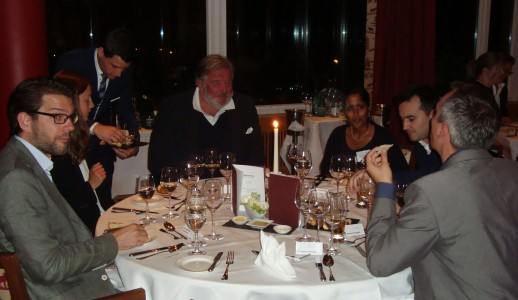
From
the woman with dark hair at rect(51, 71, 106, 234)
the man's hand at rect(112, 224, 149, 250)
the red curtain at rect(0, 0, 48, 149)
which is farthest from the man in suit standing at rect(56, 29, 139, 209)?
the man's hand at rect(112, 224, 149, 250)

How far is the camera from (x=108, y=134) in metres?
3.57

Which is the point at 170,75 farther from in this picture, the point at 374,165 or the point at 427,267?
the point at 427,267

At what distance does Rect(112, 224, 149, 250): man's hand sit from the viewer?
1987 mm

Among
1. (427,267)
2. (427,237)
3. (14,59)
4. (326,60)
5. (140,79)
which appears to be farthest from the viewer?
(326,60)

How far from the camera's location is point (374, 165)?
204cm

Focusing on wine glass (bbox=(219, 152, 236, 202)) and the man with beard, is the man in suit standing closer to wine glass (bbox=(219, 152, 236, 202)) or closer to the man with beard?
the man with beard

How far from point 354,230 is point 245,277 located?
0.64 meters

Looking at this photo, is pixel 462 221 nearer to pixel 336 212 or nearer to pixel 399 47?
pixel 336 212

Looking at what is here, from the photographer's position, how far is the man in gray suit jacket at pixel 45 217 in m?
1.70

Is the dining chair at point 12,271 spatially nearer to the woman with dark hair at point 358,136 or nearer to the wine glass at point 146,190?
the wine glass at point 146,190

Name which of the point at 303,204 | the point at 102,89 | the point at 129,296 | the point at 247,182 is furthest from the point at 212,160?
the point at 102,89

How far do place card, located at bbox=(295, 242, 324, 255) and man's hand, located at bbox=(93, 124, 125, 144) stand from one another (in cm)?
203

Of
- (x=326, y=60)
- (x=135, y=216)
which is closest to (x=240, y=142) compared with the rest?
(x=135, y=216)

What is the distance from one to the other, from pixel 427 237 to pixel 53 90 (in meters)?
1.47
